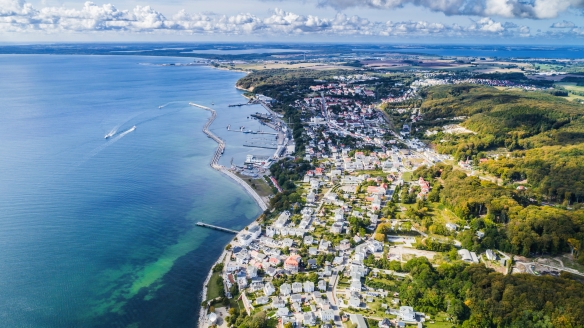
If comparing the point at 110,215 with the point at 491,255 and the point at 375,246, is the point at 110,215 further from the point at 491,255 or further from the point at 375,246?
the point at 491,255

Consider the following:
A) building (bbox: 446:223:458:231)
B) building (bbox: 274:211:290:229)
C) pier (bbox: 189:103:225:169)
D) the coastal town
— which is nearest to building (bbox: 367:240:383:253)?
the coastal town

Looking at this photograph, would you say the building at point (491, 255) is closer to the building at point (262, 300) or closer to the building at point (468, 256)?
the building at point (468, 256)

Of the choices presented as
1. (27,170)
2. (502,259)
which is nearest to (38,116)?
(27,170)

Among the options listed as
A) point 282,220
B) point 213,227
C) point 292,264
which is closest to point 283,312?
point 292,264

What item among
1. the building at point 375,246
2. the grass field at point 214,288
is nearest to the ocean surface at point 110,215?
the grass field at point 214,288

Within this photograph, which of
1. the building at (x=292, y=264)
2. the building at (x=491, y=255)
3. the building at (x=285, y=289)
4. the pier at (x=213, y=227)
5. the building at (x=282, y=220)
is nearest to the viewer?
the building at (x=285, y=289)

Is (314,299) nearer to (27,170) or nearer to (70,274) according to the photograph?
(70,274)

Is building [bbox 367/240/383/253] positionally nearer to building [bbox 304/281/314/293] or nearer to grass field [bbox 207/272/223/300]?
building [bbox 304/281/314/293]
